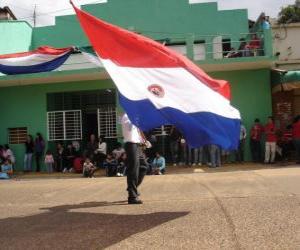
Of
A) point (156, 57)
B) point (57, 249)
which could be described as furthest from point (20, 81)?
point (57, 249)

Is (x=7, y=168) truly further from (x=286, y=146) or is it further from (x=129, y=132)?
(x=129, y=132)

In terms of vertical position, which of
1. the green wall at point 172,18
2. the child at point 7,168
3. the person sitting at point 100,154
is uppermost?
the green wall at point 172,18

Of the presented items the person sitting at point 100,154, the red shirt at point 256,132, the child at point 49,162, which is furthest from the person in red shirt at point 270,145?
the child at point 49,162

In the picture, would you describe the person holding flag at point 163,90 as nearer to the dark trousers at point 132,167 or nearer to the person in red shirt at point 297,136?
the dark trousers at point 132,167

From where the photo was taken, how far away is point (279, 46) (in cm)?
2127

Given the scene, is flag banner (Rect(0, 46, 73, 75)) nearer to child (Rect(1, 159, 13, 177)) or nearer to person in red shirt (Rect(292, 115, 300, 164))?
child (Rect(1, 159, 13, 177))

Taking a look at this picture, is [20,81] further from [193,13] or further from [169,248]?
[169,248]

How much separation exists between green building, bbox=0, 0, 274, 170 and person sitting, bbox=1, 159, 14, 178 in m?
1.59

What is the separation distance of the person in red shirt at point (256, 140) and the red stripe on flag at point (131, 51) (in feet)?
37.4

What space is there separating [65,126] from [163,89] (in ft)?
47.5

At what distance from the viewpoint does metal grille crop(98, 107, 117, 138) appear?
20797mm

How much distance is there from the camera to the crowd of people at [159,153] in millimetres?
17219

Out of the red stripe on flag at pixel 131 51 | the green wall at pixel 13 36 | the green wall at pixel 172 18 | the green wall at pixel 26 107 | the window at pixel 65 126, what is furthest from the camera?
the green wall at pixel 13 36

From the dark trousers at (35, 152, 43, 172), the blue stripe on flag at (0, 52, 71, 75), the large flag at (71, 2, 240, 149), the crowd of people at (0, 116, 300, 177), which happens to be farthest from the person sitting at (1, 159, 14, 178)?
the large flag at (71, 2, 240, 149)
